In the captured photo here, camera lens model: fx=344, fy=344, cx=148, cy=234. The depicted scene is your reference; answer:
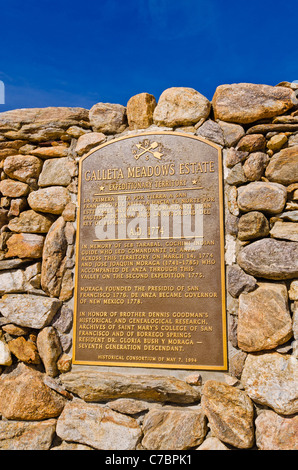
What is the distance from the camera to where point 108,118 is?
3.94 metres

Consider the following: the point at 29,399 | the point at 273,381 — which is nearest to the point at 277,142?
the point at 273,381

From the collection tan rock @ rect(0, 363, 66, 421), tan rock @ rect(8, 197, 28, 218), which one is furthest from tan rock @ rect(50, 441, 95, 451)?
tan rock @ rect(8, 197, 28, 218)

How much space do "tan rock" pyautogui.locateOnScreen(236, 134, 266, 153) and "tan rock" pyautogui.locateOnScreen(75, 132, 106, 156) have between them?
1.54 metres

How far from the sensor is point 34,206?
3.94m

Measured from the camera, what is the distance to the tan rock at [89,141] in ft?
12.8

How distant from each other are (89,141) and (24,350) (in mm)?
→ 2386

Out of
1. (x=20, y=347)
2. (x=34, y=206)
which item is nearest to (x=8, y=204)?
(x=34, y=206)

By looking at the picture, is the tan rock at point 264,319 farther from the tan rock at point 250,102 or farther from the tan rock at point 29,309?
the tan rock at point 29,309

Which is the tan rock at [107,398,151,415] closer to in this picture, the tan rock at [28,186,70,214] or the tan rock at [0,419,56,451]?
the tan rock at [0,419,56,451]

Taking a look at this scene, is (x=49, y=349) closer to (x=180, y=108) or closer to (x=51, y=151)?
(x=51, y=151)

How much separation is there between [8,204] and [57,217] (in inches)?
25.6

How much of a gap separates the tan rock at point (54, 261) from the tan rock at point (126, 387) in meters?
0.91

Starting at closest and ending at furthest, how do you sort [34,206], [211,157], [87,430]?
[87,430] < [211,157] < [34,206]

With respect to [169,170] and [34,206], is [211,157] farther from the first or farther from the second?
[34,206]
